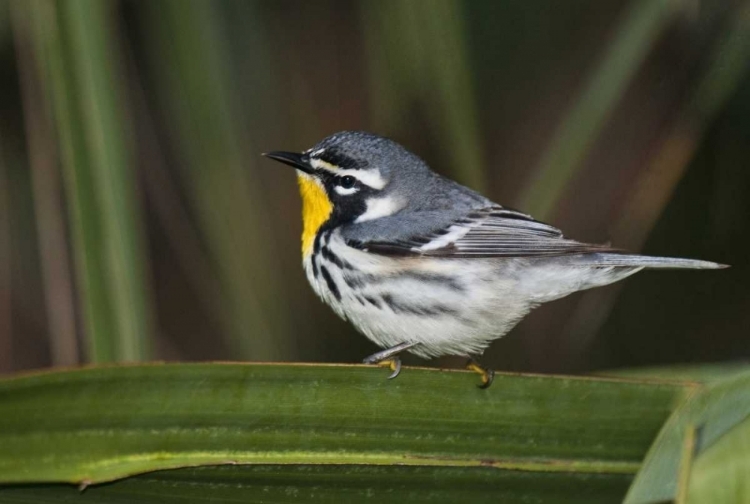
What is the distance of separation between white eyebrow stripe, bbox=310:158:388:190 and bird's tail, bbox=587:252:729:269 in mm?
542

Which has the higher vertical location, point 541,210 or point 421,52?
point 421,52

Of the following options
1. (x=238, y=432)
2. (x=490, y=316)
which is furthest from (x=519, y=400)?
(x=490, y=316)

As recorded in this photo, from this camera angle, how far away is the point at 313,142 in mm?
2834

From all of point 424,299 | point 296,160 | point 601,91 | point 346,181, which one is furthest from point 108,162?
point 601,91

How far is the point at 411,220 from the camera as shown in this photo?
222cm

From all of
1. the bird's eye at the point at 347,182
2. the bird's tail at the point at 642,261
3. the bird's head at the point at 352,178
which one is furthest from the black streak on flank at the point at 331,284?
the bird's tail at the point at 642,261

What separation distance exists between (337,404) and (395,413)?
96 millimetres

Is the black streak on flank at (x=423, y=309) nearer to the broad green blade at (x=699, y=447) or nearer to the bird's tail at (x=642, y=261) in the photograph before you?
the bird's tail at (x=642, y=261)

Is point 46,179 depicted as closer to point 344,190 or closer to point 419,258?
point 344,190

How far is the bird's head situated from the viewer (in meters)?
2.20

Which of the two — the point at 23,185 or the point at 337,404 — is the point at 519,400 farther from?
the point at 23,185

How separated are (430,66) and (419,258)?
0.45 m

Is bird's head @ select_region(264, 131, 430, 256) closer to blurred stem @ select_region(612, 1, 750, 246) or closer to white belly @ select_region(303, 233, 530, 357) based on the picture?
white belly @ select_region(303, 233, 530, 357)

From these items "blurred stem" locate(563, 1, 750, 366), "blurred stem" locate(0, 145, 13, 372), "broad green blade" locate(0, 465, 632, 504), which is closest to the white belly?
"blurred stem" locate(563, 1, 750, 366)
